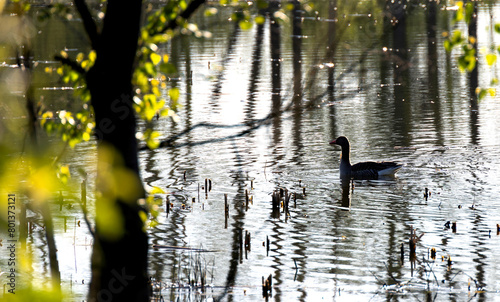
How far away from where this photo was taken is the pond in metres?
8.59

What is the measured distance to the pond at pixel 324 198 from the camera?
8.59 meters

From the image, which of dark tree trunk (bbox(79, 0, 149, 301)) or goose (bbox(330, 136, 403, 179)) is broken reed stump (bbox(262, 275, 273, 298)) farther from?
goose (bbox(330, 136, 403, 179))

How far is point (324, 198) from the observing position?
45.1 ft

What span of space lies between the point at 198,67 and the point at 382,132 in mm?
13972

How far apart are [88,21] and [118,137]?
0.78 m

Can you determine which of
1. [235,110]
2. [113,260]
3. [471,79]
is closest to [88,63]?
[113,260]

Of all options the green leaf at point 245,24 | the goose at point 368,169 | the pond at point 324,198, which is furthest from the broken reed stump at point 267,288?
the goose at point 368,169

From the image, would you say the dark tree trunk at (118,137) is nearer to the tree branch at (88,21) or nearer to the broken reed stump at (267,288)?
the tree branch at (88,21)

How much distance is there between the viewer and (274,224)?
11.8 meters

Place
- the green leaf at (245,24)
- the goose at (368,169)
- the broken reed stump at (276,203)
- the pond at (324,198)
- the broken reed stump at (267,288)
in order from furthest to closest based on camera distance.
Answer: the goose at (368,169) < the broken reed stump at (276,203) < the pond at (324,198) < the broken reed stump at (267,288) < the green leaf at (245,24)

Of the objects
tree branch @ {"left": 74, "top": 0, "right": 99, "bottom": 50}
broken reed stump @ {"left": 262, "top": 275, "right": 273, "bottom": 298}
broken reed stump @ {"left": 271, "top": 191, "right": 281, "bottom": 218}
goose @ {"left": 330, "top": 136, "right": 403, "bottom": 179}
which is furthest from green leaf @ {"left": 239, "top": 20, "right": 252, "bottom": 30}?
goose @ {"left": 330, "top": 136, "right": 403, "bottom": 179}

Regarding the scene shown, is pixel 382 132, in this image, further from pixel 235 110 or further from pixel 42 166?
pixel 42 166

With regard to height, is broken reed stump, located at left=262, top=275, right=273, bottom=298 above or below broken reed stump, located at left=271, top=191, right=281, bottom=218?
below

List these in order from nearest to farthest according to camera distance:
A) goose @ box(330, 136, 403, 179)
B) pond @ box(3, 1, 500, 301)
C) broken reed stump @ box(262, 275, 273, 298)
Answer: broken reed stump @ box(262, 275, 273, 298), pond @ box(3, 1, 500, 301), goose @ box(330, 136, 403, 179)
